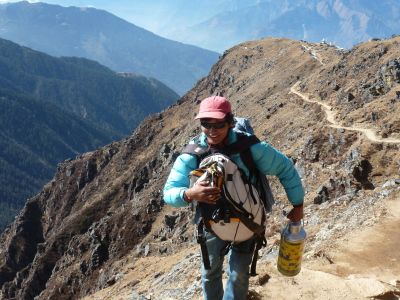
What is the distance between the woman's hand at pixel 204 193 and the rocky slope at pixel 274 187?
16.5 feet

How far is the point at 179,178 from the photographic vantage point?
357 inches

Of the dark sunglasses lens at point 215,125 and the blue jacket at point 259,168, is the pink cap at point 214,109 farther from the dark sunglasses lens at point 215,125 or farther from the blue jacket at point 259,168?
the blue jacket at point 259,168

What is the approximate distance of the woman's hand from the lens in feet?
27.1

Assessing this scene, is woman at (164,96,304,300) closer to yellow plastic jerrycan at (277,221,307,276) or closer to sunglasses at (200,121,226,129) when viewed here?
sunglasses at (200,121,226,129)

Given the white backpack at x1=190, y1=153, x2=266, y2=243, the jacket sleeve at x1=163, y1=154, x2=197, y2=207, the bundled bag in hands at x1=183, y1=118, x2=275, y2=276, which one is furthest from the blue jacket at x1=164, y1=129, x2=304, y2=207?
the white backpack at x1=190, y1=153, x2=266, y2=243

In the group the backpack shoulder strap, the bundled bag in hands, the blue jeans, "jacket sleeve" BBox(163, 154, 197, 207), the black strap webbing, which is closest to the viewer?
the bundled bag in hands

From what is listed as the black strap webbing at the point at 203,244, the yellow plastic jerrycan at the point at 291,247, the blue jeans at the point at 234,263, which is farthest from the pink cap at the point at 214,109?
the yellow plastic jerrycan at the point at 291,247

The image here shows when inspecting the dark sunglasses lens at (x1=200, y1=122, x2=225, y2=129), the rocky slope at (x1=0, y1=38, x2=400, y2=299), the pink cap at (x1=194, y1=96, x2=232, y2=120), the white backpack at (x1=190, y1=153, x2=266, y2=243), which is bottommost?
the rocky slope at (x1=0, y1=38, x2=400, y2=299)

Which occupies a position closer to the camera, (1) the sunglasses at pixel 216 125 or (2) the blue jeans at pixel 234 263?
(1) the sunglasses at pixel 216 125

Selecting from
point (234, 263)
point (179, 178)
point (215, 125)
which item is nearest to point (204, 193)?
point (179, 178)

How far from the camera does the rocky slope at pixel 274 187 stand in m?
17.9

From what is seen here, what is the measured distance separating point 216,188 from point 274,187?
35763 millimetres

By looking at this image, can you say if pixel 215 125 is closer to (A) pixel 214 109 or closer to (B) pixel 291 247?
(A) pixel 214 109

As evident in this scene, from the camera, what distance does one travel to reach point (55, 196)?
16538 cm
